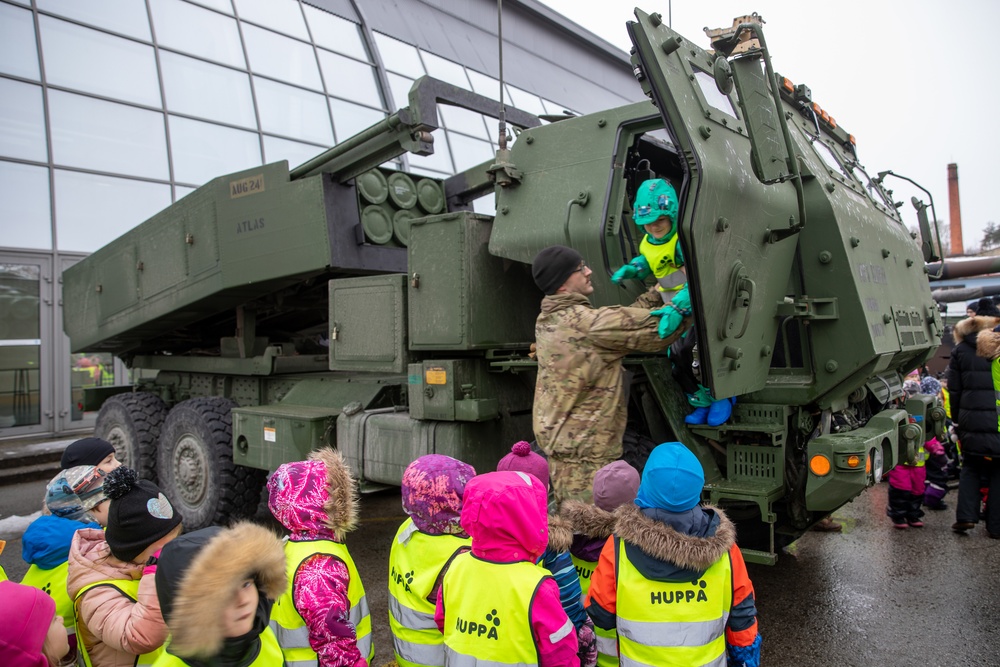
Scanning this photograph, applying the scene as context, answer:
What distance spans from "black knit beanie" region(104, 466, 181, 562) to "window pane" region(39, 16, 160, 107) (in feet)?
34.9

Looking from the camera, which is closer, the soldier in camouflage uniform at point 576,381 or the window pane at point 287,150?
the soldier in camouflage uniform at point 576,381

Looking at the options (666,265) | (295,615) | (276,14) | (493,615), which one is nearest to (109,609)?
(295,615)

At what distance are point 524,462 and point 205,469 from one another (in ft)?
11.9

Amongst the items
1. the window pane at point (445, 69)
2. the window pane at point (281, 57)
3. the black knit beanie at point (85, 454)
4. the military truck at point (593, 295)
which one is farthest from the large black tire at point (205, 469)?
the window pane at point (445, 69)

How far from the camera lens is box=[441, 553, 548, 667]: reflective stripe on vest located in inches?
73.5

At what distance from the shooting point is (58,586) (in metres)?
2.43

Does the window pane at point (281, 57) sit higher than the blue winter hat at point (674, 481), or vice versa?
the window pane at point (281, 57)

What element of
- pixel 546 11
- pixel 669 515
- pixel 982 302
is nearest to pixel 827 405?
pixel 669 515

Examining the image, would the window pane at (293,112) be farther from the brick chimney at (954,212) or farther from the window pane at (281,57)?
the brick chimney at (954,212)

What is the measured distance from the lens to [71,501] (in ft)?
9.02

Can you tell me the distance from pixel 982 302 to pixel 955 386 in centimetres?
75

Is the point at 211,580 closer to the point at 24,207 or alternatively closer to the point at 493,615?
the point at 493,615

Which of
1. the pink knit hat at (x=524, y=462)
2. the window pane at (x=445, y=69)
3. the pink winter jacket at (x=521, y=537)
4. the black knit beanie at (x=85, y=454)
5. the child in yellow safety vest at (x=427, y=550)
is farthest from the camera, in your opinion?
the window pane at (x=445, y=69)

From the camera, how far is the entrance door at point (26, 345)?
1000 centimetres
